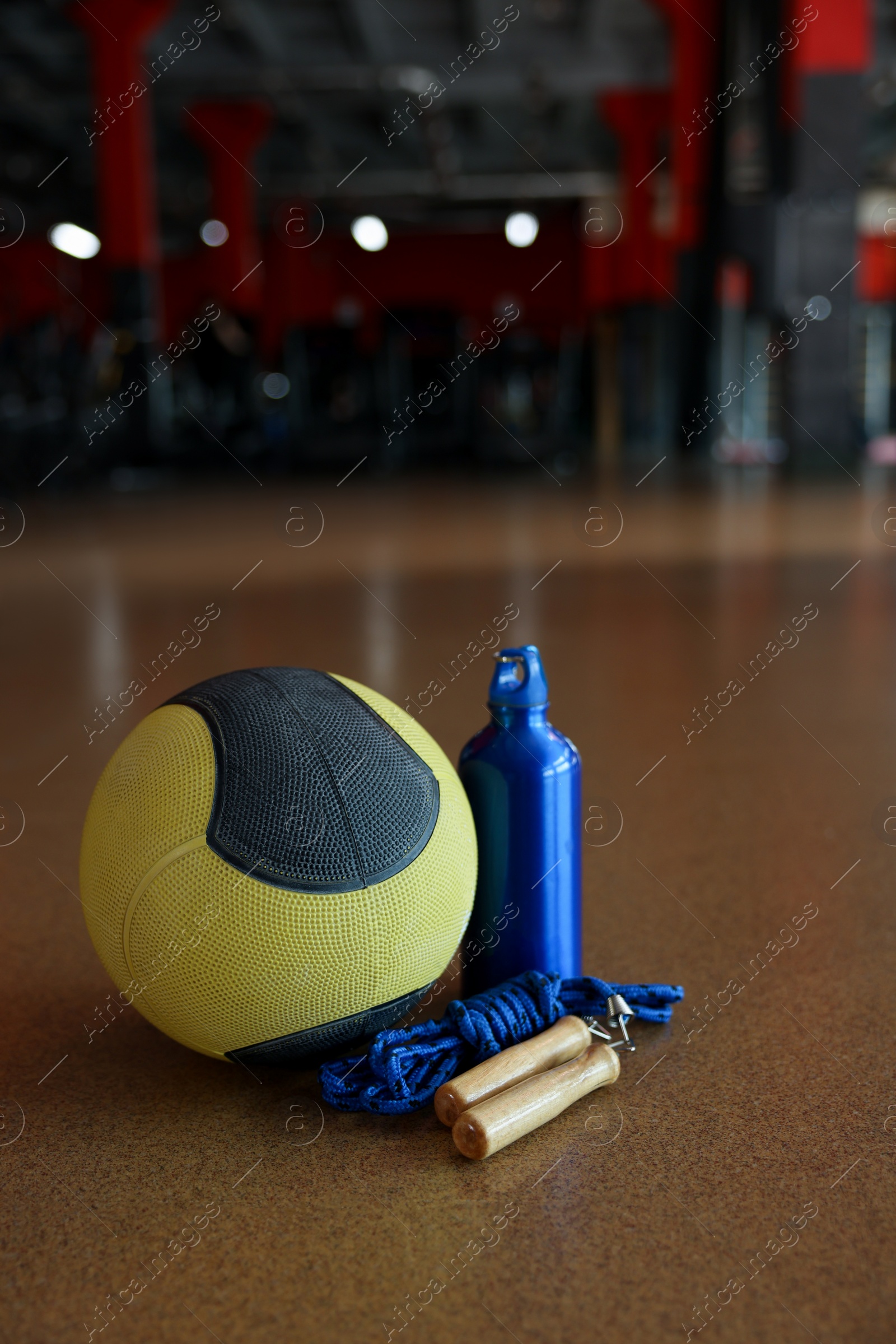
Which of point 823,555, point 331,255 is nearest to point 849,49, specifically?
point 823,555

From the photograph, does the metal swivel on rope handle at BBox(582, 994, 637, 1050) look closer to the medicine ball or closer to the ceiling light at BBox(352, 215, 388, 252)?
the medicine ball

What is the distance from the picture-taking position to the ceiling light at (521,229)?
23.5 m

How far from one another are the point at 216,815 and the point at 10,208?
2153cm

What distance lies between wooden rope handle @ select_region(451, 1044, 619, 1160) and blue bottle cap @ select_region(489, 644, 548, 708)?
42 cm

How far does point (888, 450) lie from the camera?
731 inches

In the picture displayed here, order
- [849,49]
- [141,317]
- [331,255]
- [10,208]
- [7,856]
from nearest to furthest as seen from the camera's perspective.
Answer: [7,856] → [849,49] → [141,317] → [10,208] → [331,255]

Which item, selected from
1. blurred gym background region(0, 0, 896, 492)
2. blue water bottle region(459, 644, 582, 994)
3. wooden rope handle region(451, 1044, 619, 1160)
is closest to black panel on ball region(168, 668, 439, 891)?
blue water bottle region(459, 644, 582, 994)

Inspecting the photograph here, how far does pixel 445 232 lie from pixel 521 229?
283 cm

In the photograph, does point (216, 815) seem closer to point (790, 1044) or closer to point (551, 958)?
point (551, 958)

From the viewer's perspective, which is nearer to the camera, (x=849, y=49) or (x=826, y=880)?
(x=826, y=880)

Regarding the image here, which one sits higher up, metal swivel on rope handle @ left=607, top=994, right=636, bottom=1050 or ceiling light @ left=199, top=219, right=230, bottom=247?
ceiling light @ left=199, top=219, right=230, bottom=247

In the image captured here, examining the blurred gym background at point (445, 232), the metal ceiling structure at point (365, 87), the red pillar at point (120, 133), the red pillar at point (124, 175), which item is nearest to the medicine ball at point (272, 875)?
the blurred gym background at point (445, 232)

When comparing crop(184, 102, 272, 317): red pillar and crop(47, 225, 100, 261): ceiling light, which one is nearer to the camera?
crop(47, 225, 100, 261): ceiling light

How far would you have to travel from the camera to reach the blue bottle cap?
1.49 meters
